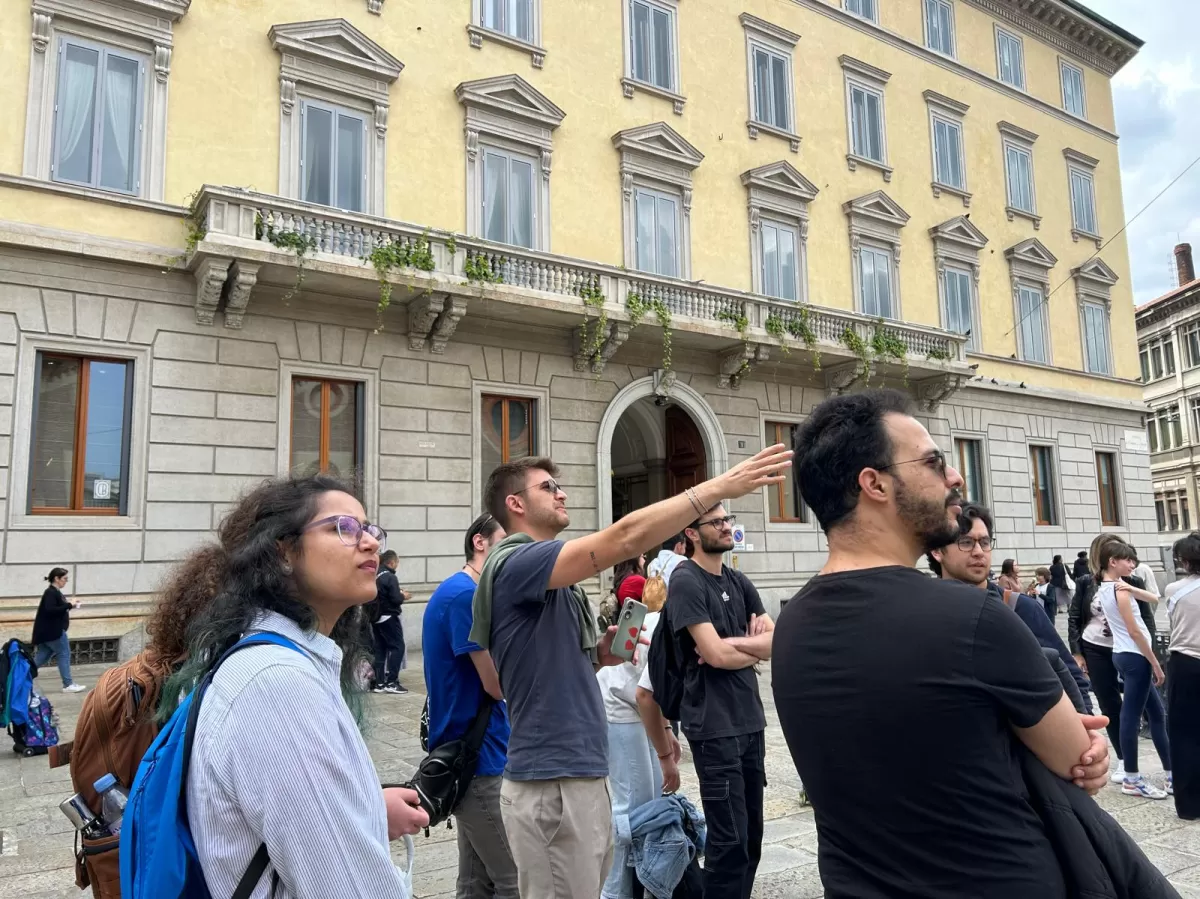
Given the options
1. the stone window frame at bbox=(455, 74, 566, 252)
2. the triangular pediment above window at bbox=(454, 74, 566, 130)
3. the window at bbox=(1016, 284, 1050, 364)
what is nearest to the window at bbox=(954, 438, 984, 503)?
the window at bbox=(1016, 284, 1050, 364)

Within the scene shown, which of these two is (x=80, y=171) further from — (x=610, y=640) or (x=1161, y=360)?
(x=1161, y=360)

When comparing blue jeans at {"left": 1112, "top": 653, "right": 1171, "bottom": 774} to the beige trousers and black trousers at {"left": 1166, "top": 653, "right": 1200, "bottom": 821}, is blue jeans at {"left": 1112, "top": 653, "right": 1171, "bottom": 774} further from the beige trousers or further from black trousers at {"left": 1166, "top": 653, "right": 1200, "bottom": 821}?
the beige trousers

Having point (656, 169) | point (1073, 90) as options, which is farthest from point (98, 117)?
point (1073, 90)

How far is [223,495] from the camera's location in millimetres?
13070

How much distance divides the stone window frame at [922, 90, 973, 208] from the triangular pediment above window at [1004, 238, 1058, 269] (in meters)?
1.92

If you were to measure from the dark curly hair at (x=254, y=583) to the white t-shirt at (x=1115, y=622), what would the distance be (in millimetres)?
6590

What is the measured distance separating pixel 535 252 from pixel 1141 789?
11.8 meters

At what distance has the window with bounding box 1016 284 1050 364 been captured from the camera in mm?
23922

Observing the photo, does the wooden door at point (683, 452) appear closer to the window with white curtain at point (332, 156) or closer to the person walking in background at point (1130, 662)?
the window with white curtain at point (332, 156)

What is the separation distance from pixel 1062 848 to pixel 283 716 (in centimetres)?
147

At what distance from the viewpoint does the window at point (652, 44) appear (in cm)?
1808

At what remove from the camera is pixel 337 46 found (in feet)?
48.1

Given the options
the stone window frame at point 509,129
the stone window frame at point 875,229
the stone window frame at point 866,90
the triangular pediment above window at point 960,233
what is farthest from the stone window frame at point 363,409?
the triangular pediment above window at point 960,233

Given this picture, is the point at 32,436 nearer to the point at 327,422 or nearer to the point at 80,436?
the point at 80,436
